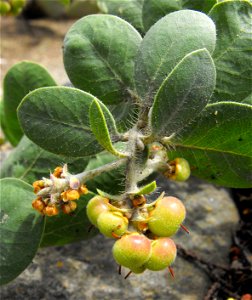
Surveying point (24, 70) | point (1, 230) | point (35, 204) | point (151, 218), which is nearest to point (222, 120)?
point (151, 218)

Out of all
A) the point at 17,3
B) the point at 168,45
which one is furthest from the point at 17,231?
the point at 17,3

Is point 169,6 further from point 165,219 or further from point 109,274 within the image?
point 109,274

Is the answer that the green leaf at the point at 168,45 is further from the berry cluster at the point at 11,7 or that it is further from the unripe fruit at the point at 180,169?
the berry cluster at the point at 11,7

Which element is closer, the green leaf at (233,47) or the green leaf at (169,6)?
the green leaf at (233,47)

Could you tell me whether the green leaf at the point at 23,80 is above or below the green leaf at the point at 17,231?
above

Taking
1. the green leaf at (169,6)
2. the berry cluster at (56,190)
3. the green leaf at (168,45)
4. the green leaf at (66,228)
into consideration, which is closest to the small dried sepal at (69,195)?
the berry cluster at (56,190)

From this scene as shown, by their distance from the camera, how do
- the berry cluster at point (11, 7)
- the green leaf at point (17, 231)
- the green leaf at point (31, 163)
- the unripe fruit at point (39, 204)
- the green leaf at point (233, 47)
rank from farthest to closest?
1. the berry cluster at point (11, 7)
2. the green leaf at point (31, 163)
3. the green leaf at point (17, 231)
4. the green leaf at point (233, 47)
5. the unripe fruit at point (39, 204)

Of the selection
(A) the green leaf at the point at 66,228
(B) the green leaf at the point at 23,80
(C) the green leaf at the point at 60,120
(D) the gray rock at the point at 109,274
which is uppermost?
(C) the green leaf at the point at 60,120
